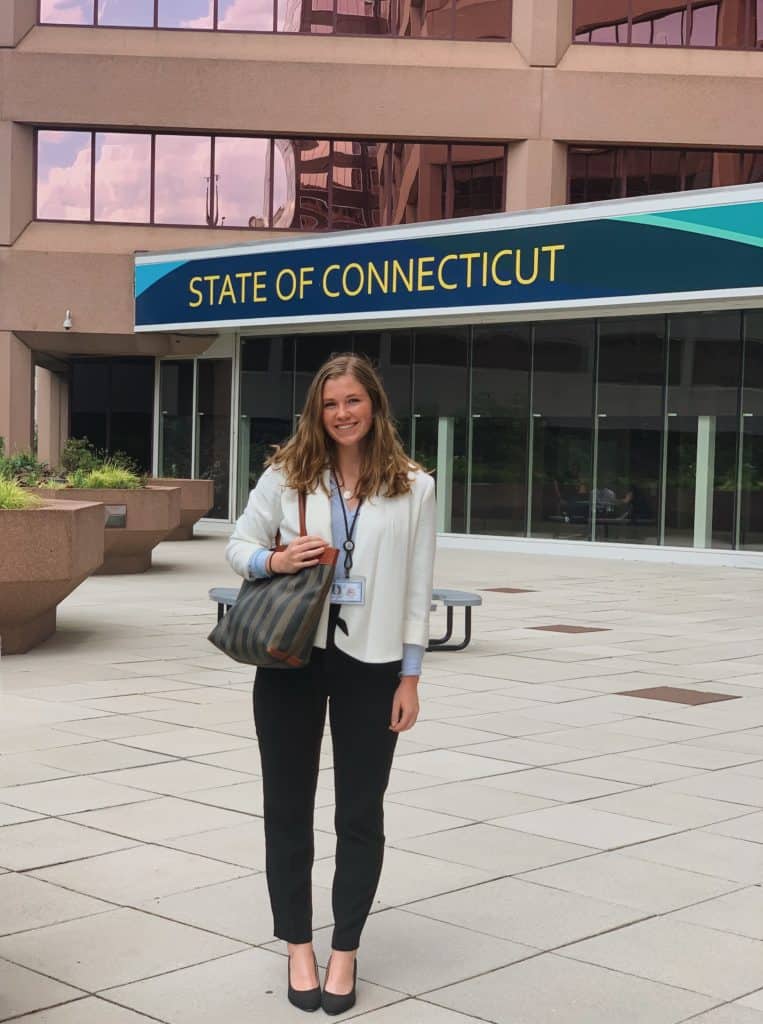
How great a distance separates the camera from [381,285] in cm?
2630

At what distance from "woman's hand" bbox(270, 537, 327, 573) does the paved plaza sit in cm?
126

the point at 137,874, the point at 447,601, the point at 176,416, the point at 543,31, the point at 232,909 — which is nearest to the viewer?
the point at 232,909

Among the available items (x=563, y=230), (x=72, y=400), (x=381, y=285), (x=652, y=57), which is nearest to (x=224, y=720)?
(x=563, y=230)

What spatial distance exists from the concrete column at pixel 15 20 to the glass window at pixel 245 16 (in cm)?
388

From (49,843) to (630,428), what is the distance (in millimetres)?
20245

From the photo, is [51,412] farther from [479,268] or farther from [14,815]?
[14,815]

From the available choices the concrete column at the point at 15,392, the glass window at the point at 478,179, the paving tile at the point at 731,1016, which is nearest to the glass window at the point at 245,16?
the glass window at the point at 478,179

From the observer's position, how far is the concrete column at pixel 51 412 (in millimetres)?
39406

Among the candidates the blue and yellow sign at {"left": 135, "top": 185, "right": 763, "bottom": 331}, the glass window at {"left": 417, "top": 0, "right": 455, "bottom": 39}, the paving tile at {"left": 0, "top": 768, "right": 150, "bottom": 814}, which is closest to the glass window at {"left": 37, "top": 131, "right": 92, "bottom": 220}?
the blue and yellow sign at {"left": 135, "top": 185, "right": 763, "bottom": 331}

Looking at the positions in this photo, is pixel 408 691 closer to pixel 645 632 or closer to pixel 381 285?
pixel 645 632

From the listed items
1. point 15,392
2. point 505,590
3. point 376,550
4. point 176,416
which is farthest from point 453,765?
point 176,416

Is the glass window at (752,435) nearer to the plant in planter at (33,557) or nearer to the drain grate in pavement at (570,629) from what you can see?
the drain grate in pavement at (570,629)

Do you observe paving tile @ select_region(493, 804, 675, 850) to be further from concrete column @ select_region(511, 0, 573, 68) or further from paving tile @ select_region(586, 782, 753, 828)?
concrete column @ select_region(511, 0, 573, 68)

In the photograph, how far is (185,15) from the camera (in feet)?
98.3
